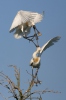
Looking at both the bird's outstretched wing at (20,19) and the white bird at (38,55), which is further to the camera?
the bird's outstretched wing at (20,19)

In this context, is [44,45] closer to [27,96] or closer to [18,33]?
[18,33]

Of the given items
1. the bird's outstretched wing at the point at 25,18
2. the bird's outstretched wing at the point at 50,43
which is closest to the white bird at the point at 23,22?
the bird's outstretched wing at the point at 25,18

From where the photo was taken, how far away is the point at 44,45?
11.0 ft

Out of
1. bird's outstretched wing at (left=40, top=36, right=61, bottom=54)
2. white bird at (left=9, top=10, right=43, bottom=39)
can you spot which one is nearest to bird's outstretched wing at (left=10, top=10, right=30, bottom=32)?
white bird at (left=9, top=10, right=43, bottom=39)

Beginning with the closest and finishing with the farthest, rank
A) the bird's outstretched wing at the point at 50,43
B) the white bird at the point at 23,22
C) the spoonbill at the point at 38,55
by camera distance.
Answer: the spoonbill at the point at 38,55, the bird's outstretched wing at the point at 50,43, the white bird at the point at 23,22

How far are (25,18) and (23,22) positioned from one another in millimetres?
63

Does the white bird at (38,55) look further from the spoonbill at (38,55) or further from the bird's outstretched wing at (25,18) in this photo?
the bird's outstretched wing at (25,18)

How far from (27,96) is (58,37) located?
0.96m

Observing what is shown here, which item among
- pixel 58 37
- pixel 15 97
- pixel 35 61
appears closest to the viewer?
pixel 15 97

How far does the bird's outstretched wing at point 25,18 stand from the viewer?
3545 mm

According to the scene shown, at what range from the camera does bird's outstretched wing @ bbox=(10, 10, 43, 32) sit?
3.54 m

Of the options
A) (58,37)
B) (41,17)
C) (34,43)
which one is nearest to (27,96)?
(34,43)

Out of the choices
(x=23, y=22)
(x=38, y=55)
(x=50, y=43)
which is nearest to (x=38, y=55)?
(x=38, y=55)

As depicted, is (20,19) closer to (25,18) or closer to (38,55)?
(25,18)
